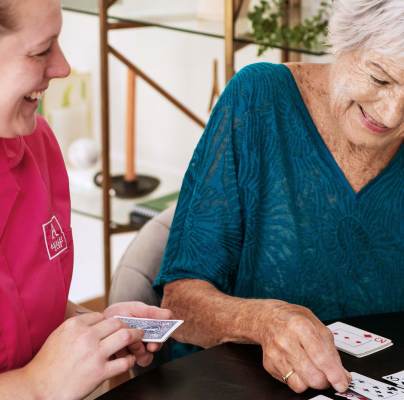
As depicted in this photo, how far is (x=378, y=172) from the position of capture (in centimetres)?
230

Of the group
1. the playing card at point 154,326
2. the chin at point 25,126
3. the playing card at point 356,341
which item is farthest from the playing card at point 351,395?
the chin at point 25,126

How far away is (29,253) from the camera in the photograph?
1.84 meters

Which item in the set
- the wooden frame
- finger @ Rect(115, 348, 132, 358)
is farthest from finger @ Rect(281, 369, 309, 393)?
the wooden frame

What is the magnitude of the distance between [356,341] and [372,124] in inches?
20.6

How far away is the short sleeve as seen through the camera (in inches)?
85.5

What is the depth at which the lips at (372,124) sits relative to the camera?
2113 mm

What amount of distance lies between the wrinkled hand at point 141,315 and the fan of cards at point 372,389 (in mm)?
375

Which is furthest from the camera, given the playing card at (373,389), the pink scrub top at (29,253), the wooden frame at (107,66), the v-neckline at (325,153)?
the wooden frame at (107,66)

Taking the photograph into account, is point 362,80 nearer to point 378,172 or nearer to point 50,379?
point 378,172

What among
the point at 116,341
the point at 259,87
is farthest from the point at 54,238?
the point at 259,87

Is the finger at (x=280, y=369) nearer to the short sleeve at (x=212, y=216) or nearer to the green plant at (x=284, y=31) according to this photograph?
the short sleeve at (x=212, y=216)

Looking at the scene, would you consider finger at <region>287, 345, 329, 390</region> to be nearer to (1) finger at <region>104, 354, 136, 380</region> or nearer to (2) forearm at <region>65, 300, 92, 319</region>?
(1) finger at <region>104, 354, 136, 380</region>

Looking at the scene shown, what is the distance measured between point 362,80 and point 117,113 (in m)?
2.63

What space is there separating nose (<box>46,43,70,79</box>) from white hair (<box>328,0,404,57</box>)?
71 centimetres
